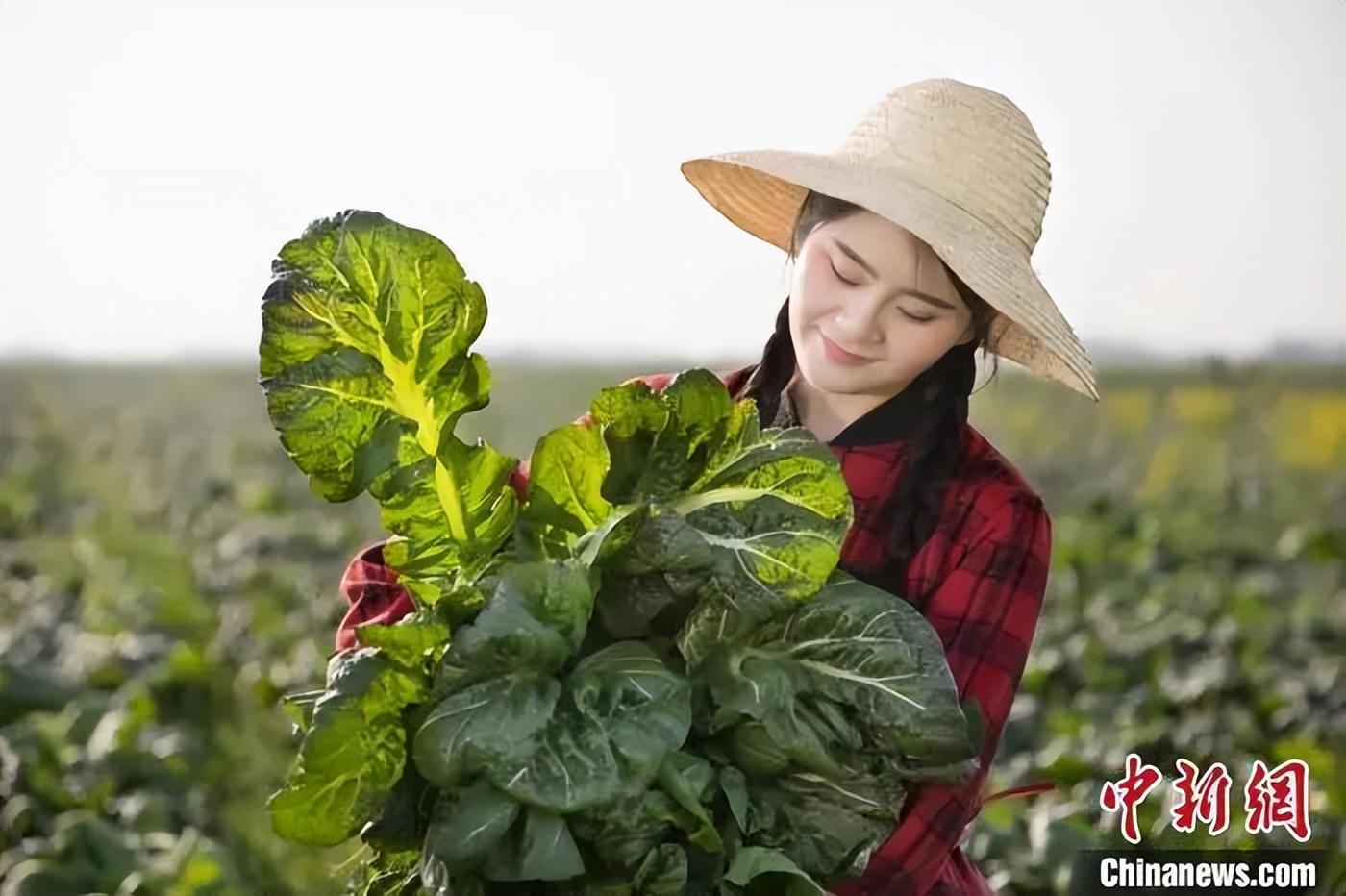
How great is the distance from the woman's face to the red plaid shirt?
0.06 m

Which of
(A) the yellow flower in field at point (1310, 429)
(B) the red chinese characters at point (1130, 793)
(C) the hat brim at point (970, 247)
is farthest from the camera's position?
(A) the yellow flower in field at point (1310, 429)

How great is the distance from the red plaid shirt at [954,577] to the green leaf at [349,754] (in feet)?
0.57

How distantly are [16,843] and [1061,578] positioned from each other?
175cm

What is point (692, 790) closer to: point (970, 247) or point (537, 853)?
point (537, 853)

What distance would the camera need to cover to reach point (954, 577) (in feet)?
3.09

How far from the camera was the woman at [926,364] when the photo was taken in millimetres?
895

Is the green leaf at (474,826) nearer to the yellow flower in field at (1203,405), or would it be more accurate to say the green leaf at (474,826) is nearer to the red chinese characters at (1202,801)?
the red chinese characters at (1202,801)

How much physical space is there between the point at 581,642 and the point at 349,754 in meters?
0.10

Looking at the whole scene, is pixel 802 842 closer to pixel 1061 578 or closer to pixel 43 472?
pixel 1061 578

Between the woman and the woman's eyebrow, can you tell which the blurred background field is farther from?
the woman's eyebrow

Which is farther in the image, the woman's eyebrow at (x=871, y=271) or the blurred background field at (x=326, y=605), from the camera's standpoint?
the blurred background field at (x=326, y=605)

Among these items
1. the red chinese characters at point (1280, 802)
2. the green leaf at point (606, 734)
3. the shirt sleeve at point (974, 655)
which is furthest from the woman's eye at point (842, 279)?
the red chinese characters at point (1280, 802)

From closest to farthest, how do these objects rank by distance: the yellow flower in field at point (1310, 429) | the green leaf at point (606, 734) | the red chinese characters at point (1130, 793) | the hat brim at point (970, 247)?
the green leaf at point (606, 734)
the hat brim at point (970, 247)
the red chinese characters at point (1130, 793)
the yellow flower in field at point (1310, 429)

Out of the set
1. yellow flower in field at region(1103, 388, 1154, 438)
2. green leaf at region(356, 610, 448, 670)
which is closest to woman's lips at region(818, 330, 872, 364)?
green leaf at region(356, 610, 448, 670)
